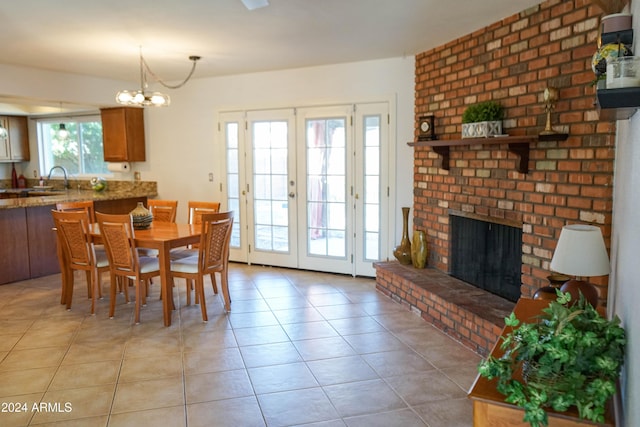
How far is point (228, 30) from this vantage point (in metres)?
4.00

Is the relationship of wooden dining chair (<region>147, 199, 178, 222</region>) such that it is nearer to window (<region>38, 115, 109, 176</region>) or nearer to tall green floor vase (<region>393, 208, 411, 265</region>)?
tall green floor vase (<region>393, 208, 411, 265</region>)

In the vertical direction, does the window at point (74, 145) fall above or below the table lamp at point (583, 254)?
above

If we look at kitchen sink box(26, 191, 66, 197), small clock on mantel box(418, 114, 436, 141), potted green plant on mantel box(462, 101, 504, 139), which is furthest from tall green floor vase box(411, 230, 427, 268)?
kitchen sink box(26, 191, 66, 197)

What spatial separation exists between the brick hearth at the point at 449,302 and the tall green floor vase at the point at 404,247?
93 millimetres

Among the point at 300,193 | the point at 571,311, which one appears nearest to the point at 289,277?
the point at 300,193

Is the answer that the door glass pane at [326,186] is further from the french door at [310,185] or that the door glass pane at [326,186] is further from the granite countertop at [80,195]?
the granite countertop at [80,195]

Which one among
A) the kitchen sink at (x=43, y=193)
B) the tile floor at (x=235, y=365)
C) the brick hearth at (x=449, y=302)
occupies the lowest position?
the tile floor at (x=235, y=365)

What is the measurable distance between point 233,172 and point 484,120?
11.6 ft

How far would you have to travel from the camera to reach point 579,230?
2.27 m

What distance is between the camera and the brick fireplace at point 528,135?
288 centimetres

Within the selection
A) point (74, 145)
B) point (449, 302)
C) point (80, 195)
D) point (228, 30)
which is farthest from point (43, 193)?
point (449, 302)

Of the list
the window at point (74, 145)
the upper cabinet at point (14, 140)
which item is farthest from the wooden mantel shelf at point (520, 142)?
the upper cabinet at point (14, 140)

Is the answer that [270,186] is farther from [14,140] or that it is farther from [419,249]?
[14,140]

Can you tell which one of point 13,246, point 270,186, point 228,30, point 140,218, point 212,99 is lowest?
point 13,246
